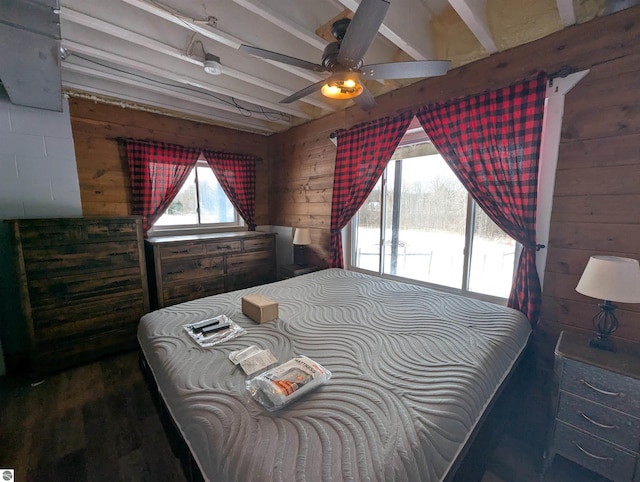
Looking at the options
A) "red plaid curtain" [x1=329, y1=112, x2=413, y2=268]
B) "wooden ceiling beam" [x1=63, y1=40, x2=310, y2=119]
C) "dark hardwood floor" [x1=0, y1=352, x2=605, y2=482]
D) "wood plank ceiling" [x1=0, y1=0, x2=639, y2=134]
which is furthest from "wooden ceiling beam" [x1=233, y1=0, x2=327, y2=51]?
"dark hardwood floor" [x1=0, y1=352, x2=605, y2=482]

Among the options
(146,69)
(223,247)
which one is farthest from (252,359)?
(146,69)

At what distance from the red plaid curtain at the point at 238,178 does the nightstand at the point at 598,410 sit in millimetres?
3554

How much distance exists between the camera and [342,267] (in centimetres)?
315

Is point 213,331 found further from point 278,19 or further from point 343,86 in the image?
point 278,19

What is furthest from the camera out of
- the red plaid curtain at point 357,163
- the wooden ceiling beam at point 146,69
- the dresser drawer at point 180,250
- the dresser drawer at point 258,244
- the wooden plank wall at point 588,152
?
the dresser drawer at point 258,244

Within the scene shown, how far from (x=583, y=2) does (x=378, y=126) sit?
4.82 ft

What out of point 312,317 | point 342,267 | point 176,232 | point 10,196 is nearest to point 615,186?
point 312,317

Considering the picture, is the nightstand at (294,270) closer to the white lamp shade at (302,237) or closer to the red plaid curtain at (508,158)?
the white lamp shade at (302,237)

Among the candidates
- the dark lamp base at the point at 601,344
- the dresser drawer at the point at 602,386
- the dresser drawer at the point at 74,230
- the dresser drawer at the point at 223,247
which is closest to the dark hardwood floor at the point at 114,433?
the dresser drawer at the point at 602,386

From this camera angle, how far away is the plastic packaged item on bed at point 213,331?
1422 mm

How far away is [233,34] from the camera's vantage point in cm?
185

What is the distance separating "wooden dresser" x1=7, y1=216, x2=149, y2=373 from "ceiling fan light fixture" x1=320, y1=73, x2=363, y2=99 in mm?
2129

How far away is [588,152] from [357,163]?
1769mm

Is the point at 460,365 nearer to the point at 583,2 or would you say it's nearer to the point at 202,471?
the point at 202,471
